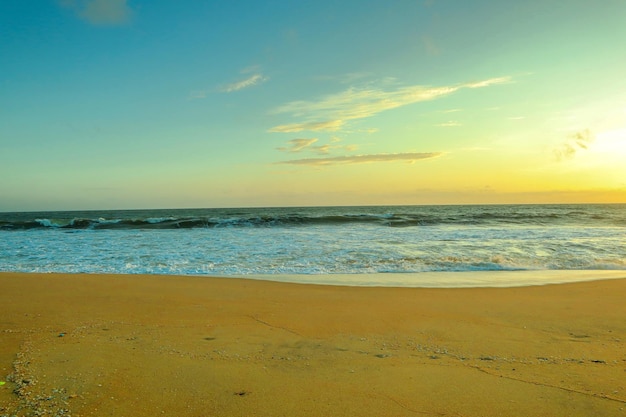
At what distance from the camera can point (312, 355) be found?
12.3ft

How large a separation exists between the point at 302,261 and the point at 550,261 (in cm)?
710

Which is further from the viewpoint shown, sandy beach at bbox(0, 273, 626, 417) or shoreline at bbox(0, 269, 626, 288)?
shoreline at bbox(0, 269, 626, 288)

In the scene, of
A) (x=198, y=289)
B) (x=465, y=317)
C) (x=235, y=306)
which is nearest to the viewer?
(x=465, y=317)

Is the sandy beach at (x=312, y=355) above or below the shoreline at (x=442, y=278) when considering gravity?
above

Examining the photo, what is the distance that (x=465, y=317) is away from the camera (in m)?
5.17

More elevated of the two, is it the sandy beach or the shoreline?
the sandy beach

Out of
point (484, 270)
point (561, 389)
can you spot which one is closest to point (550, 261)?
point (484, 270)

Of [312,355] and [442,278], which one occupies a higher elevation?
[312,355]

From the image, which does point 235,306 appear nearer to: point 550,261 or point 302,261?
point 302,261

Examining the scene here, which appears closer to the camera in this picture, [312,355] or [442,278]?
[312,355]

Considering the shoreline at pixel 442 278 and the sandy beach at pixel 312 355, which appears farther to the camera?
the shoreline at pixel 442 278

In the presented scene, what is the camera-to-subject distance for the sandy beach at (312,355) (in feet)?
9.18

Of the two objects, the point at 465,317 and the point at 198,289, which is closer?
the point at 465,317

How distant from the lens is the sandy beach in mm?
2797
